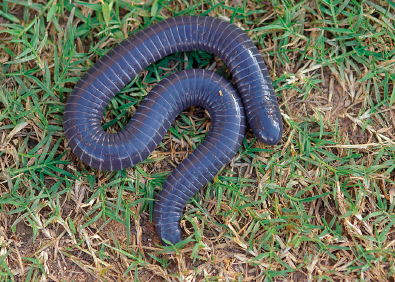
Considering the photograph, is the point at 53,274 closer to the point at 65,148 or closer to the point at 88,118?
the point at 65,148

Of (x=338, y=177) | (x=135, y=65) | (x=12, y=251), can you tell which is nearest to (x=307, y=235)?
(x=338, y=177)

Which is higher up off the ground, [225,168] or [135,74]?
[135,74]

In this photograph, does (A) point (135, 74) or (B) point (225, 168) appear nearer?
(A) point (135, 74)
